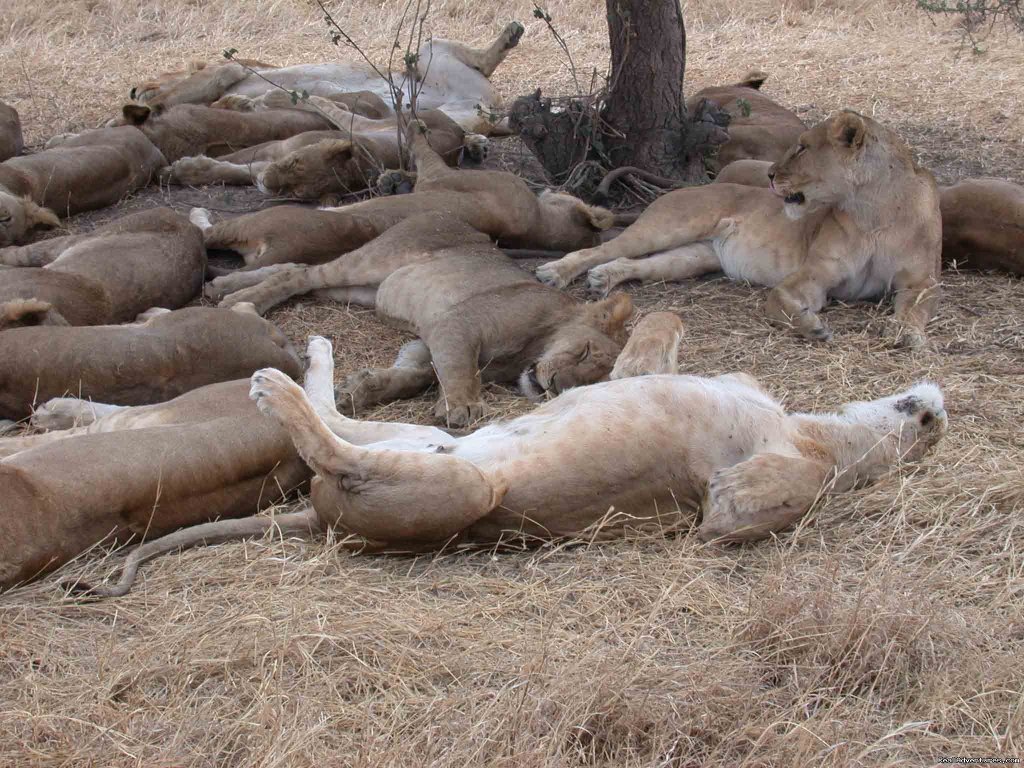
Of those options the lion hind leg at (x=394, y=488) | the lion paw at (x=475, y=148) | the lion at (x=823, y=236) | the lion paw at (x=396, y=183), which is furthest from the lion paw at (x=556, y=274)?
the lion hind leg at (x=394, y=488)

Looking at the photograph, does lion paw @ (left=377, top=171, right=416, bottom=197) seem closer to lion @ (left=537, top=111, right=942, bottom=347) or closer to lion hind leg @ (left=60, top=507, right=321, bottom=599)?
lion @ (left=537, top=111, right=942, bottom=347)

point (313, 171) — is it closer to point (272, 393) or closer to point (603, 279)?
point (603, 279)

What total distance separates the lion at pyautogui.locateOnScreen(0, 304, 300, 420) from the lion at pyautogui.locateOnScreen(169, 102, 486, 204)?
2.30 m

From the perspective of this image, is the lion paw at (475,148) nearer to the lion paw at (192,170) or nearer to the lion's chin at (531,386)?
the lion paw at (192,170)

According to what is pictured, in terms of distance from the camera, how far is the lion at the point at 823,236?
5.81m

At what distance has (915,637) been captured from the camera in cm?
304

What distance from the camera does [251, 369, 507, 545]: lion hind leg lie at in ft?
11.6

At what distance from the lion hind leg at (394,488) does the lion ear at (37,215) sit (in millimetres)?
3775

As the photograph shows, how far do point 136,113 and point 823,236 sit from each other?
462cm

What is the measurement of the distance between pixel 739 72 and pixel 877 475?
7.84 m

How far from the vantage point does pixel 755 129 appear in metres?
7.96

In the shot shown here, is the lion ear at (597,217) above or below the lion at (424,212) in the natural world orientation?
below

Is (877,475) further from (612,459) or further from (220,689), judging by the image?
(220,689)

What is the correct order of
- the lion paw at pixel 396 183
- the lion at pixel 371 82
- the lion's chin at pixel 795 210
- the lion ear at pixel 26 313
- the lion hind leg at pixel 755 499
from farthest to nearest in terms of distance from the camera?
1. the lion at pixel 371 82
2. the lion paw at pixel 396 183
3. the lion's chin at pixel 795 210
4. the lion ear at pixel 26 313
5. the lion hind leg at pixel 755 499
